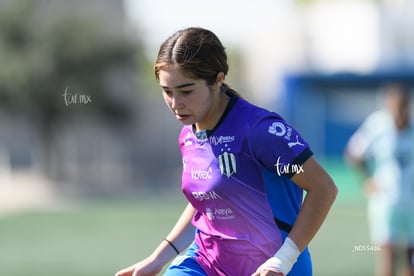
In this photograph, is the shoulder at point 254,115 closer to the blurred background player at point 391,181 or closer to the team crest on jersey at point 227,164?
the team crest on jersey at point 227,164

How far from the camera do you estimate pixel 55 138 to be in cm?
3631

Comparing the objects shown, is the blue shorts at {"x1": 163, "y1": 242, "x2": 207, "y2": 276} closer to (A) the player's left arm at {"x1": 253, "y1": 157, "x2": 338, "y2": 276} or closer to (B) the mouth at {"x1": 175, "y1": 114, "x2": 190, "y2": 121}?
(A) the player's left arm at {"x1": 253, "y1": 157, "x2": 338, "y2": 276}

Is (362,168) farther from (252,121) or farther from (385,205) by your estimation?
(252,121)

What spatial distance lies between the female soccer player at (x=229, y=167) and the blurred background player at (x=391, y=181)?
5.46 meters

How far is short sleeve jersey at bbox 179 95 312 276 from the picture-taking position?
3.90 meters

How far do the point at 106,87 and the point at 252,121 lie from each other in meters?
32.9

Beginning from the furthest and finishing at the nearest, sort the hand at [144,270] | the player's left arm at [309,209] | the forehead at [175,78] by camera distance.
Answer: the hand at [144,270]
the forehead at [175,78]
the player's left arm at [309,209]

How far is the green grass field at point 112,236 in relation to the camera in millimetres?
12273

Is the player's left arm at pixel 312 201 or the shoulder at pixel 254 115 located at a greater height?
the shoulder at pixel 254 115

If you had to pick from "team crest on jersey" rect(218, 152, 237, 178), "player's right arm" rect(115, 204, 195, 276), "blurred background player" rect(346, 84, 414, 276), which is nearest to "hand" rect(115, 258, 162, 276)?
"player's right arm" rect(115, 204, 195, 276)

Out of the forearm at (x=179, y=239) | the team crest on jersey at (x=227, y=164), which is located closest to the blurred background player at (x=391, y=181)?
the forearm at (x=179, y=239)

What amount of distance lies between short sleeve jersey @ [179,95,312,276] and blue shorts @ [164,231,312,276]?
3cm

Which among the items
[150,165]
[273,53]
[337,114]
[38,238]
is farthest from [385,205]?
[273,53]

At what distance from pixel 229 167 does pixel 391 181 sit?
6039 mm
